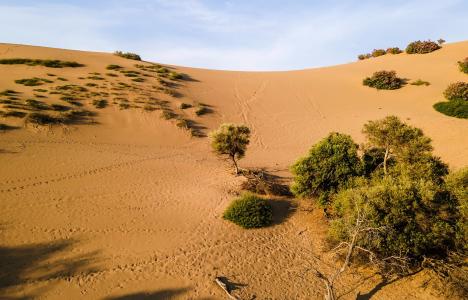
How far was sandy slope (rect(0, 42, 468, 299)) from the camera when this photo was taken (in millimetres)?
11188

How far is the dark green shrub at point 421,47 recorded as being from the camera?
Answer: 153ft

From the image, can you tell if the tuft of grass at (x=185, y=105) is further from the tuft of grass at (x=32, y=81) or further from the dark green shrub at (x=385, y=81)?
the dark green shrub at (x=385, y=81)

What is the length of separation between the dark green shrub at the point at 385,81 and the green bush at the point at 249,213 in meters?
29.2

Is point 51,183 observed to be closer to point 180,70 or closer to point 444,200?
point 444,200

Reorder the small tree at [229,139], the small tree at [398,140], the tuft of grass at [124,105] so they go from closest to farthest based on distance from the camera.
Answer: the small tree at [398,140] < the small tree at [229,139] < the tuft of grass at [124,105]

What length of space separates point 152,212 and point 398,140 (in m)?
12.3

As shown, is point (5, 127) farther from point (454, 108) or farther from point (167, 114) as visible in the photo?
point (454, 108)

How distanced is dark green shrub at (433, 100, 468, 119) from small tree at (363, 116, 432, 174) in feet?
57.9

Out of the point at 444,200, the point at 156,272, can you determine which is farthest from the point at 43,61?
the point at 444,200

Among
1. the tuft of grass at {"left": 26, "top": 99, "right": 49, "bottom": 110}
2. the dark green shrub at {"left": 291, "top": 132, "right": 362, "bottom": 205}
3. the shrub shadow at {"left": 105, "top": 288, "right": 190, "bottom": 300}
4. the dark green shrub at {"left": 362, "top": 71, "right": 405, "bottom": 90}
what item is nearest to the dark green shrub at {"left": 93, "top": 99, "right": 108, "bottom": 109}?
the tuft of grass at {"left": 26, "top": 99, "right": 49, "bottom": 110}

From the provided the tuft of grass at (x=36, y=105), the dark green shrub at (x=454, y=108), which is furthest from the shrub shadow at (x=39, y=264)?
the dark green shrub at (x=454, y=108)

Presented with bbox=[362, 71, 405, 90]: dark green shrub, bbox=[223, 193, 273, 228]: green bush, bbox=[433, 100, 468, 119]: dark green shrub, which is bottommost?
bbox=[223, 193, 273, 228]: green bush

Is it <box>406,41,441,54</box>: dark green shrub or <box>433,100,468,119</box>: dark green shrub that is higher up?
<box>406,41,441,54</box>: dark green shrub

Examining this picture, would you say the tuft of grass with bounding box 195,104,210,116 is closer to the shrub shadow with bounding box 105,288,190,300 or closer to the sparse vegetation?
the sparse vegetation
